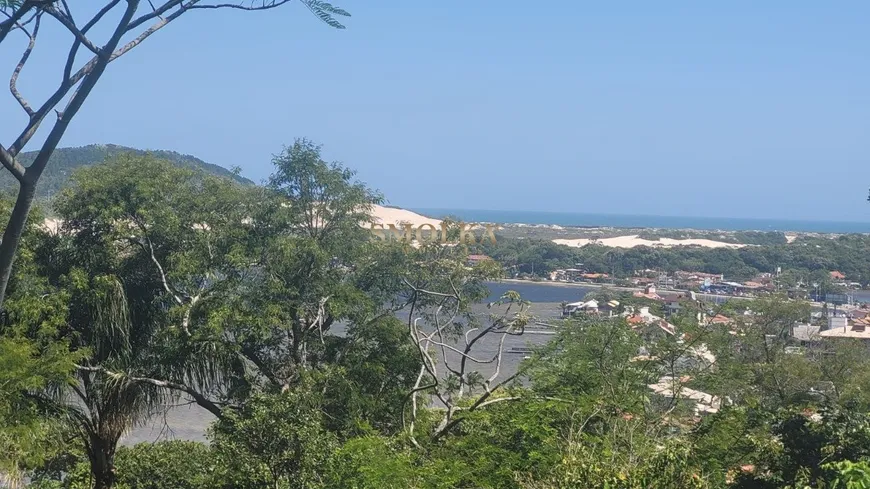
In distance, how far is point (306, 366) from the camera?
28.8 feet

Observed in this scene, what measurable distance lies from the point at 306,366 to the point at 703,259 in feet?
127

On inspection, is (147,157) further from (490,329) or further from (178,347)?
(490,329)

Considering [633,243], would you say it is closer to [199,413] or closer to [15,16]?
[199,413]

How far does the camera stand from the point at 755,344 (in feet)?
37.5

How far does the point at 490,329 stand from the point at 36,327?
4256 mm

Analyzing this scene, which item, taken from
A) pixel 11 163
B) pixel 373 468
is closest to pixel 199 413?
pixel 373 468

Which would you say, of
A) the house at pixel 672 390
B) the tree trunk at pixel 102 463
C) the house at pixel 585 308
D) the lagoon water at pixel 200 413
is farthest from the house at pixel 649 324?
Result: the tree trunk at pixel 102 463

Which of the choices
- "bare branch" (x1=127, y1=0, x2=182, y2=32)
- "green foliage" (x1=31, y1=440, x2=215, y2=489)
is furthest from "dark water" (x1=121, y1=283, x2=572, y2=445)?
"bare branch" (x1=127, y1=0, x2=182, y2=32)

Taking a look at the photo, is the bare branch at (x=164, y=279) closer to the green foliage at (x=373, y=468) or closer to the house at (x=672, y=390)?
the green foliage at (x=373, y=468)

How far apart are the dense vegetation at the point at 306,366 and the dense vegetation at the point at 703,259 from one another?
2535 cm

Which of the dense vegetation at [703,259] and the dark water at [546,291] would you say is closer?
the dark water at [546,291]

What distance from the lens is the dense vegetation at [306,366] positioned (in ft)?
19.3

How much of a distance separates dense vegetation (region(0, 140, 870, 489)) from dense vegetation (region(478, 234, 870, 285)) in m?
25.3

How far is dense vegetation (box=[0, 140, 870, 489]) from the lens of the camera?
588cm
